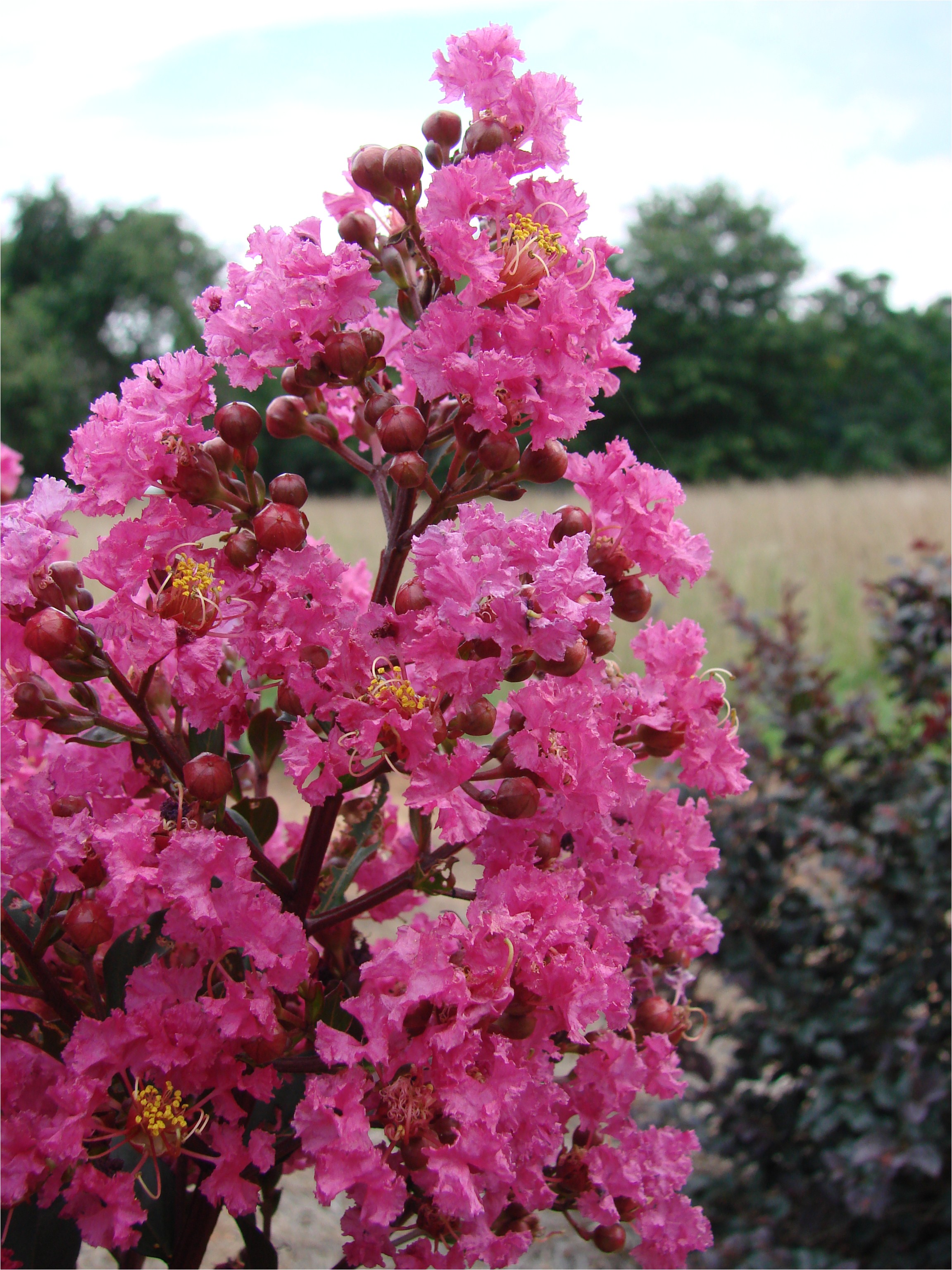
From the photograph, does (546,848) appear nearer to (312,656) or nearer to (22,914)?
(312,656)

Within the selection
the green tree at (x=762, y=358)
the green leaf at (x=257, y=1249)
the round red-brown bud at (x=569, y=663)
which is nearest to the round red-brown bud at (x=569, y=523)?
the round red-brown bud at (x=569, y=663)

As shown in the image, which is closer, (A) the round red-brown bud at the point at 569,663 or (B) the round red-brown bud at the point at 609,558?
(A) the round red-brown bud at the point at 569,663

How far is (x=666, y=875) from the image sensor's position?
88 centimetres

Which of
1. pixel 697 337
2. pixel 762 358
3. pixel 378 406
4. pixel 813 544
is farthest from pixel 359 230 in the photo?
pixel 762 358

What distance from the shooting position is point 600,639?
79 cm

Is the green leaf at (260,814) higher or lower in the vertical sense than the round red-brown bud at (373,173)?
lower

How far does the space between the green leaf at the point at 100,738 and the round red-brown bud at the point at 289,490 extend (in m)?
0.21

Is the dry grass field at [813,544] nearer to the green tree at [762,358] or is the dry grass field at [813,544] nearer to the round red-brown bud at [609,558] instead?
the round red-brown bud at [609,558]

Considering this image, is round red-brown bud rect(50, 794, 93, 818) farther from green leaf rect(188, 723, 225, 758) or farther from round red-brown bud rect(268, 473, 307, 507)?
round red-brown bud rect(268, 473, 307, 507)

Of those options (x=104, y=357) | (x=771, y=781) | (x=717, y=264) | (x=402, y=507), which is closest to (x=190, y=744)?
(x=402, y=507)

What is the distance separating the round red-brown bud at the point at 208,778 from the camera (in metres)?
0.72

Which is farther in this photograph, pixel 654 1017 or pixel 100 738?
pixel 654 1017

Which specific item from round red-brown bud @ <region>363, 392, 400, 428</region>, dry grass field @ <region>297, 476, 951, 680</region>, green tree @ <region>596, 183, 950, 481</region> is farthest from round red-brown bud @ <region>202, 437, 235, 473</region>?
green tree @ <region>596, 183, 950, 481</region>

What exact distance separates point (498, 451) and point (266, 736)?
304 mm
